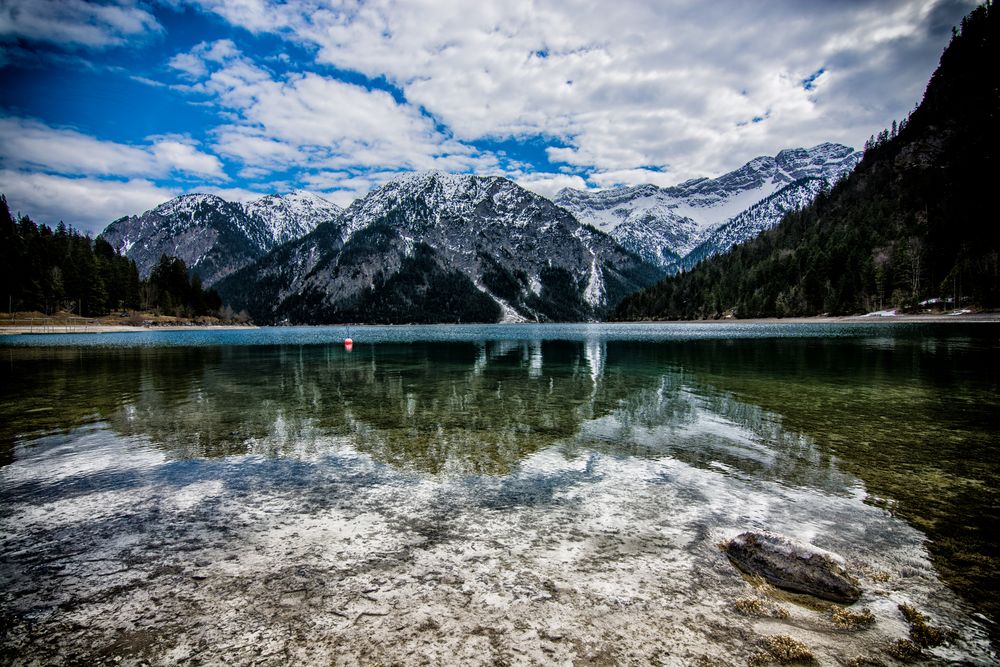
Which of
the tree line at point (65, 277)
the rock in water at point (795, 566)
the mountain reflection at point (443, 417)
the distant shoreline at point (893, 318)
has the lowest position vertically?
the mountain reflection at point (443, 417)

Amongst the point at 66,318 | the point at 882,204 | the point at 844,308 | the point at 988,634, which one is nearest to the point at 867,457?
the point at 988,634

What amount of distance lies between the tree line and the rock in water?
186234 millimetres

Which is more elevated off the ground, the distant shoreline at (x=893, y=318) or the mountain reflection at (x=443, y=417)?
the distant shoreline at (x=893, y=318)

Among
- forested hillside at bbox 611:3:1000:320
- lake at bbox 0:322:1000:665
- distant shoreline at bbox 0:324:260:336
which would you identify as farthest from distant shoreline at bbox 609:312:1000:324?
distant shoreline at bbox 0:324:260:336

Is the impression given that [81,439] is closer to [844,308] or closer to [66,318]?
[66,318]

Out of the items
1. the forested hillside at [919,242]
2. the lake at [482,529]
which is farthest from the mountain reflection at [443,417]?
the forested hillside at [919,242]

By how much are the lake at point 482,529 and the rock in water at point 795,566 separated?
10.2 inches

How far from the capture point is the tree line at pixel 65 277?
135375mm

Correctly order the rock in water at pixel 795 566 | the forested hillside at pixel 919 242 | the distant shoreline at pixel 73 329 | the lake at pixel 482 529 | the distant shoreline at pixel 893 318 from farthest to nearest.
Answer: the forested hillside at pixel 919 242
the distant shoreline at pixel 73 329
the distant shoreline at pixel 893 318
the rock in water at pixel 795 566
the lake at pixel 482 529

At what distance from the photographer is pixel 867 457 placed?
542 inches

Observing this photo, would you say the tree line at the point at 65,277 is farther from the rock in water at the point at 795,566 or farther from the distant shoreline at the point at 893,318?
the distant shoreline at the point at 893,318

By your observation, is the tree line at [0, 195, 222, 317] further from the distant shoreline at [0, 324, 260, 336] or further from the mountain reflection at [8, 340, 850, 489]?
the mountain reflection at [8, 340, 850, 489]

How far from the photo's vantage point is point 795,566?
7.18 meters

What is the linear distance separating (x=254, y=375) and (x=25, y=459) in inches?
921
